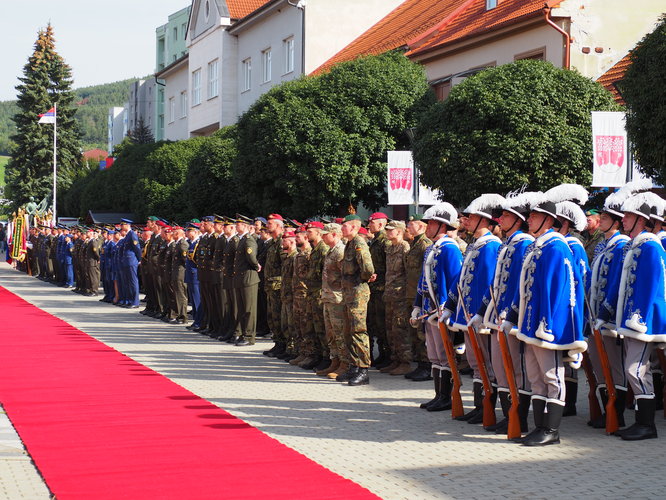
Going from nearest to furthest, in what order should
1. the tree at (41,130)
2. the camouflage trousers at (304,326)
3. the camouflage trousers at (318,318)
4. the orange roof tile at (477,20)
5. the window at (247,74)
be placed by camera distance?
the camouflage trousers at (318,318), the camouflage trousers at (304,326), the orange roof tile at (477,20), the window at (247,74), the tree at (41,130)

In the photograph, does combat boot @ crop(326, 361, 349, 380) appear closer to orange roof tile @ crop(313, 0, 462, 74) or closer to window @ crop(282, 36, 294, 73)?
orange roof tile @ crop(313, 0, 462, 74)

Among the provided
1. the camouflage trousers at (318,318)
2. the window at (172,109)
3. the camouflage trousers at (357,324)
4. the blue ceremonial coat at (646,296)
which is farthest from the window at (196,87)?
the blue ceremonial coat at (646,296)

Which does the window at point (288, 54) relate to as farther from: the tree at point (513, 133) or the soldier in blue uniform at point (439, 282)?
the soldier in blue uniform at point (439, 282)

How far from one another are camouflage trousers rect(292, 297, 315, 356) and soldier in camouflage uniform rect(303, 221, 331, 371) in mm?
53

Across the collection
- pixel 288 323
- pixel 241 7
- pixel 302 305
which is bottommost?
pixel 288 323

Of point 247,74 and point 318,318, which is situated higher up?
point 247,74

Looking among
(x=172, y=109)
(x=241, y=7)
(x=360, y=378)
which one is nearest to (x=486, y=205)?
(x=360, y=378)

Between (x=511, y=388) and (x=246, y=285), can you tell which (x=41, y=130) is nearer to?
(x=246, y=285)

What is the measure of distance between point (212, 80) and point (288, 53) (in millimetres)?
7921

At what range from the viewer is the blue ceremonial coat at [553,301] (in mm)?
8047

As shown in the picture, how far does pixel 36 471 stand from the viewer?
7.23 metres

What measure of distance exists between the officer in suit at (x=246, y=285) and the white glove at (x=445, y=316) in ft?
21.4

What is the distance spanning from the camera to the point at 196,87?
47.8m

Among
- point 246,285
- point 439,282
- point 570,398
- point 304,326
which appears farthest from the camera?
point 246,285
